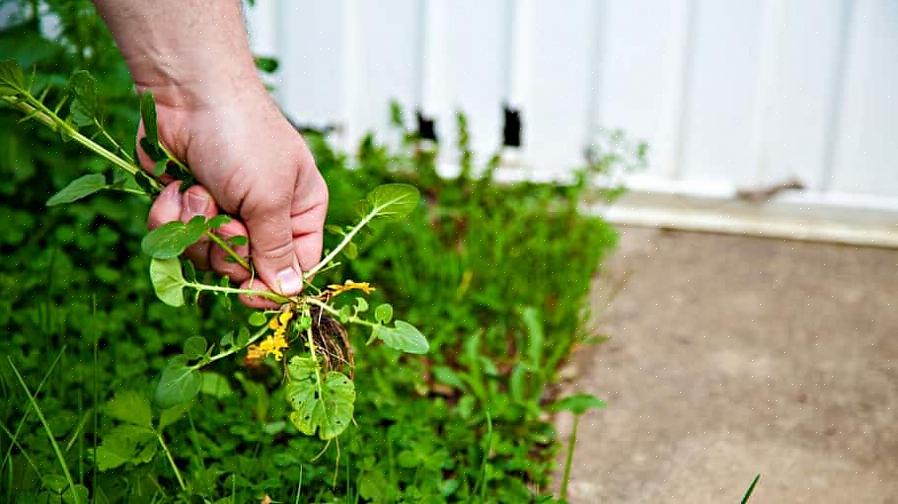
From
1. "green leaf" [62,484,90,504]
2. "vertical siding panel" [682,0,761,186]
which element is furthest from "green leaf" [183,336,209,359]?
"vertical siding panel" [682,0,761,186]

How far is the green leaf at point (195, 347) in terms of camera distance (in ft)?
4.21

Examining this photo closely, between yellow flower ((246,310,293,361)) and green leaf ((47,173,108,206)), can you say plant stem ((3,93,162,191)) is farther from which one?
yellow flower ((246,310,293,361))

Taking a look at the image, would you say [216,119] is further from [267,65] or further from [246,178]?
[267,65]

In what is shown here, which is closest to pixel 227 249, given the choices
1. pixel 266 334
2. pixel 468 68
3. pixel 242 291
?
pixel 242 291

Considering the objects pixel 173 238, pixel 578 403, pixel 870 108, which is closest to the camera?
pixel 173 238

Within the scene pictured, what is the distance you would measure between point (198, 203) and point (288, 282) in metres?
0.15

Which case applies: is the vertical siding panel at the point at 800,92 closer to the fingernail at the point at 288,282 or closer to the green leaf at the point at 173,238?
the fingernail at the point at 288,282

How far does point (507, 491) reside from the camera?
1609mm

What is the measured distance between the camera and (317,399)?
1269 mm

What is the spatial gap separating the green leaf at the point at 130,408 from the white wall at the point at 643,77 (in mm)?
1831

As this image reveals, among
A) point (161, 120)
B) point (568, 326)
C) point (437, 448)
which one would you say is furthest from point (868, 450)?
point (161, 120)

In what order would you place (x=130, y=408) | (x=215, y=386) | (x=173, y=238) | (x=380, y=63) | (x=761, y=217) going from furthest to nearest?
(x=380, y=63)
(x=761, y=217)
(x=215, y=386)
(x=130, y=408)
(x=173, y=238)

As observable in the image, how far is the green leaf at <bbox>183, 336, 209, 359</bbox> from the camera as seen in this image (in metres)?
1.28

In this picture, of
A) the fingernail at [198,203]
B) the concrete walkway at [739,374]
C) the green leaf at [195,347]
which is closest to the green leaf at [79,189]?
the fingernail at [198,203]
